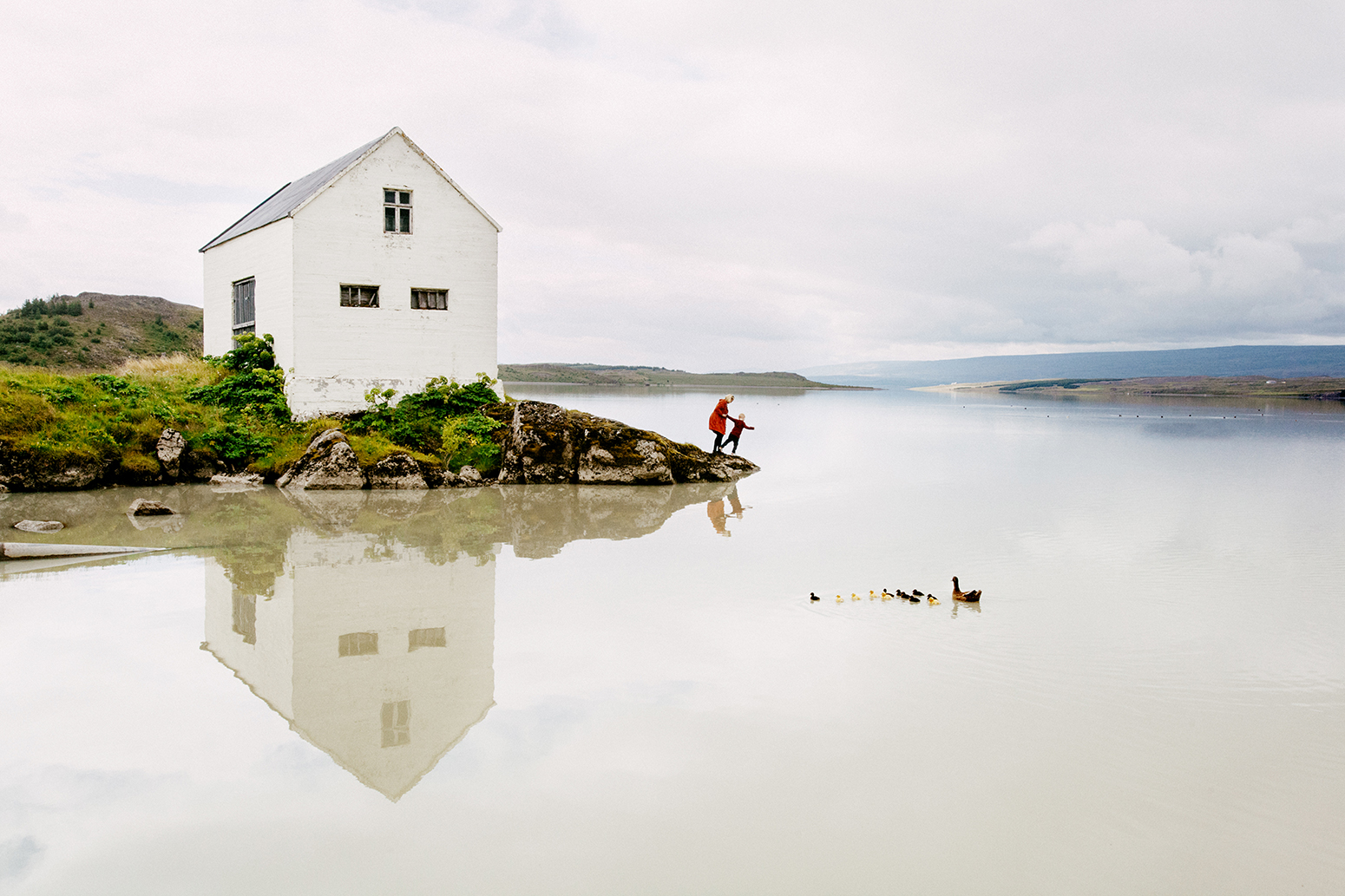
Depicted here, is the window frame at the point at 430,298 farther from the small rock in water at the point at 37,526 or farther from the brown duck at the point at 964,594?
the brown duck at the point at 964,594

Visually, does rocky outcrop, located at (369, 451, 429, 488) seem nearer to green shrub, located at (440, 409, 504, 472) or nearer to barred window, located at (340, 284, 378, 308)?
green shrub, located at (440, 409, 504, 472)

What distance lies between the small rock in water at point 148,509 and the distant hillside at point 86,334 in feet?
69.9

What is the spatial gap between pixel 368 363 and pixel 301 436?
2460 mm

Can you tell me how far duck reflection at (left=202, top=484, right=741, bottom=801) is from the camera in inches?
248

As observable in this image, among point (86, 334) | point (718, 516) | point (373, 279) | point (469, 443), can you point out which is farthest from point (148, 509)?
point (86, 334)

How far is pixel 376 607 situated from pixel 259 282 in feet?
53.3

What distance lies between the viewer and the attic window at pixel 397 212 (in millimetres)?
21469

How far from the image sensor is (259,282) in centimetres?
2227

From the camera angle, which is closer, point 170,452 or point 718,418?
point 170,452

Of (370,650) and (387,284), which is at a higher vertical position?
(387,284)

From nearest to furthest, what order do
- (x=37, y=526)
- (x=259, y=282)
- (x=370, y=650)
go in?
(x=370, y=650) → (x=37, y=526) → (x=259, y=282)

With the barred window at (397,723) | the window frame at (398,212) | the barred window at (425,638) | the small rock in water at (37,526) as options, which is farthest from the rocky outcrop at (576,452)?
the barred window at (397,723)

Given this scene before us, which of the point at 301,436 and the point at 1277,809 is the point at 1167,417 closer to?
the point at 301,436

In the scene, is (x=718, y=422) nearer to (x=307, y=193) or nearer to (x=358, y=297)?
(x=358, y=297)
